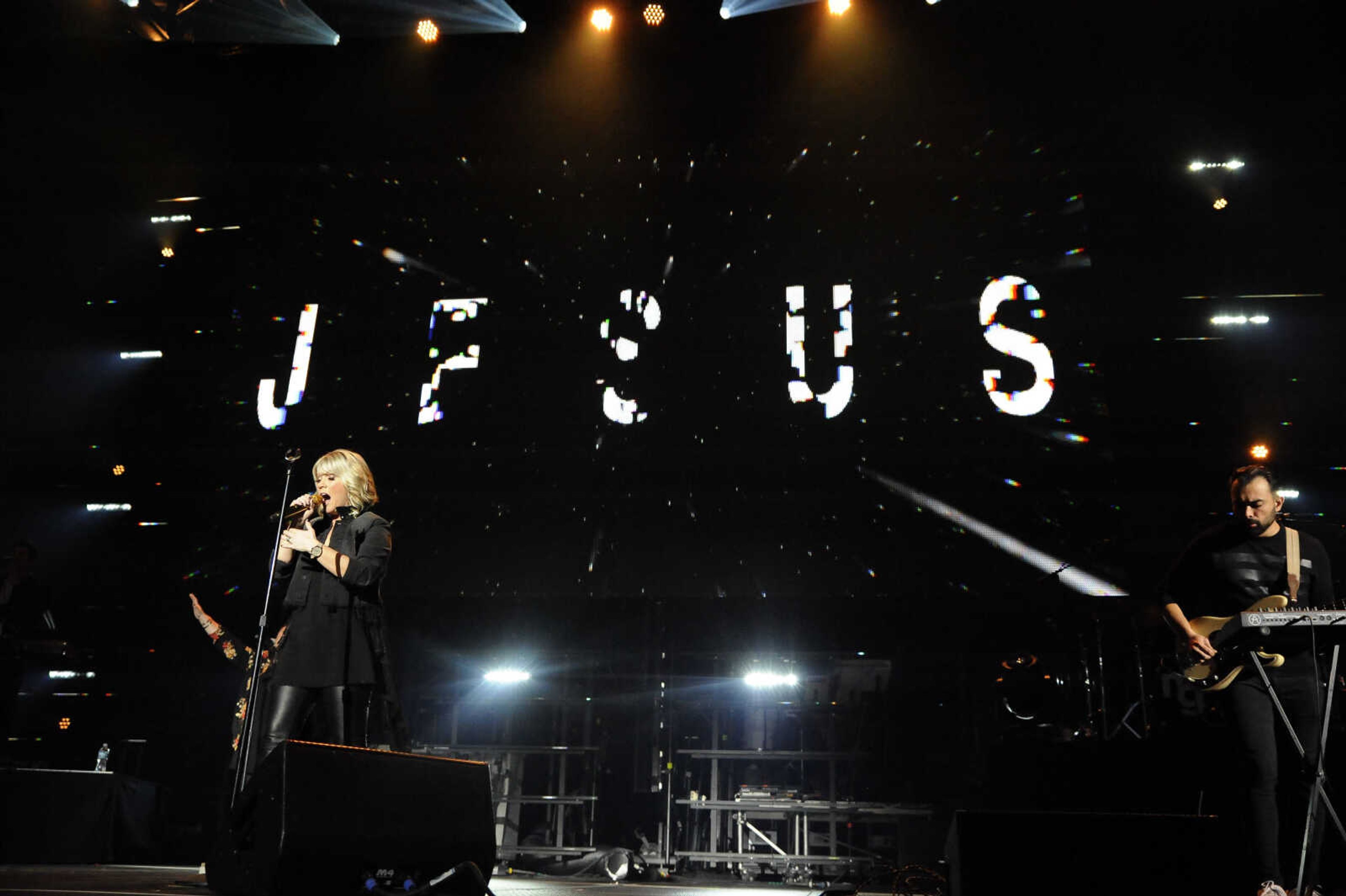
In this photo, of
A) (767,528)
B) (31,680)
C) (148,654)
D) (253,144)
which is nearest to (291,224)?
(253,144)

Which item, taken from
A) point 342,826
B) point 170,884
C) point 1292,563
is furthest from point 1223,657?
point 170,884

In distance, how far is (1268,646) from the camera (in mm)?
2885

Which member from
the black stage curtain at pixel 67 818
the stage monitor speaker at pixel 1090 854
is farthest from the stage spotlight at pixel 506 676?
the stage monitor speaker at pixel 1090 854

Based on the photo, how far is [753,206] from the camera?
6906mm

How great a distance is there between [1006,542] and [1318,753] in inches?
143

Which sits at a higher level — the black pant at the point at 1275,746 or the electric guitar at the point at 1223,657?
the electric guitar at the point at 1223,657

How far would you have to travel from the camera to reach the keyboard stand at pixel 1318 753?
2578 mm

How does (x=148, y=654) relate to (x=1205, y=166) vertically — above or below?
below

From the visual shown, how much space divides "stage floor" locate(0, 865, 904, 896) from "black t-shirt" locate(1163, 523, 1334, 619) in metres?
2.06

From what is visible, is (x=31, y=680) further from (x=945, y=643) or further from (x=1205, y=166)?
(x=1205, y=166)

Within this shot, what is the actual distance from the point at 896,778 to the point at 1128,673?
1518mm

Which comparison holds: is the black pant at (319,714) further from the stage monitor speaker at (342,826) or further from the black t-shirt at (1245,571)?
the black t-shirt at (1245,571)

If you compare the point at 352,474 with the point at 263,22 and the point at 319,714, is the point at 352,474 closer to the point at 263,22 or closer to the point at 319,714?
the point at 319,714

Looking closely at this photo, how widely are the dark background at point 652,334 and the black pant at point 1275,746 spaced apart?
2661 mm
